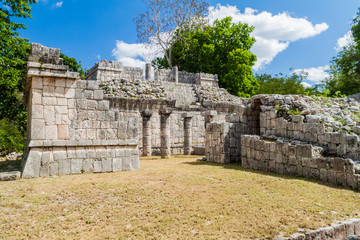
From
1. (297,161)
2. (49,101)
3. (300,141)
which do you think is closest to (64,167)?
(49,101)

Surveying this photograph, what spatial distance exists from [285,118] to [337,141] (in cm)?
214

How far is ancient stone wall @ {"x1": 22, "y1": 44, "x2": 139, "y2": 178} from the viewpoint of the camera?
7160 millimetres

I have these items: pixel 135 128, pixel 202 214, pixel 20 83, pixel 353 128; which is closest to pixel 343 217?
pixel 202 214

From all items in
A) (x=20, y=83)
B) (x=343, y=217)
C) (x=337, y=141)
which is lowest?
(x=343, y=217)

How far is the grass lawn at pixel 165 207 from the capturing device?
4113 mm

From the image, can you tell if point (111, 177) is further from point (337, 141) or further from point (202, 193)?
point (337, 141)

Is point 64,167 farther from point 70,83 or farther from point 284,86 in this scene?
point 284,86

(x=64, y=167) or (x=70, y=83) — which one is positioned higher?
(x=70, y=83)

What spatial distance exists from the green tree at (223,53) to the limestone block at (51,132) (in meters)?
25.3

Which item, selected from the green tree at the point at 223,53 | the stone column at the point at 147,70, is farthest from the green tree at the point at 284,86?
the stone column at the point at 147,70

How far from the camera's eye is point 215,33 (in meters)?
33.3

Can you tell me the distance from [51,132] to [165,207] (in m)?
4.38

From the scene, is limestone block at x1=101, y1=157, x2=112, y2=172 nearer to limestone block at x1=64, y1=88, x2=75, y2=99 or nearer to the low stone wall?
limestone block at x1=64, y1=88, x2=75, y2=99

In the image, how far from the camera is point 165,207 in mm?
4918
